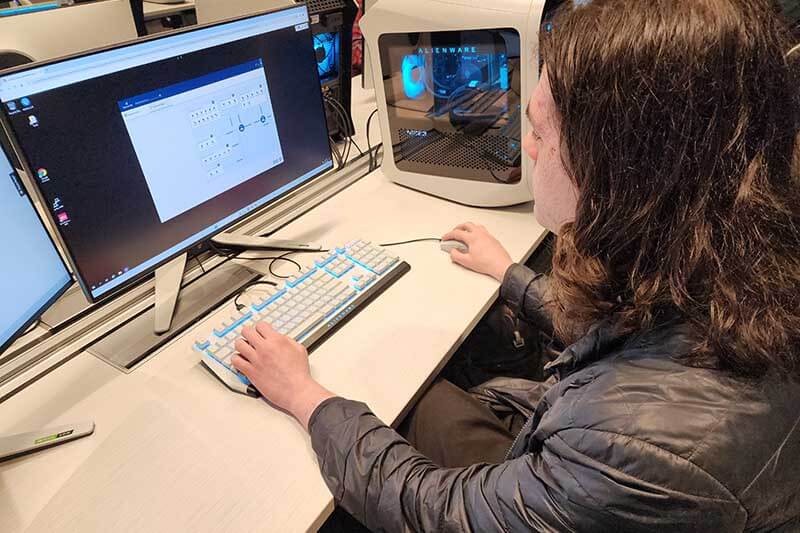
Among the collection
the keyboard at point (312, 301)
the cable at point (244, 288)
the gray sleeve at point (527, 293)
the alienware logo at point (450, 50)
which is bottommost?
the gray sleeve at point (527, 293)

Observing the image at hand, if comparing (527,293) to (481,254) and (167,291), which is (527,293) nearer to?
(481,254)

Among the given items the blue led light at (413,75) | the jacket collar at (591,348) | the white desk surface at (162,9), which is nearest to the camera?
the jacket collar at (591,348)

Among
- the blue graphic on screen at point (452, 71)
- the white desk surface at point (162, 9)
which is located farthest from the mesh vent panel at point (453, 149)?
the white desk surface at point (162, 9)

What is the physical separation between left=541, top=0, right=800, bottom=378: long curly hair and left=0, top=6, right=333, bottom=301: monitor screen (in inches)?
25.0

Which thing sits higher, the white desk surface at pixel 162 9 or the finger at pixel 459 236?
the white desk surface at pixel 162 9

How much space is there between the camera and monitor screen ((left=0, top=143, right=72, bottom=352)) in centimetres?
72

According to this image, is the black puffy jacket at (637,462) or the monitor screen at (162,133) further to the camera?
the monitor screen at (162,133)

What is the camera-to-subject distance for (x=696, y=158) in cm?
52

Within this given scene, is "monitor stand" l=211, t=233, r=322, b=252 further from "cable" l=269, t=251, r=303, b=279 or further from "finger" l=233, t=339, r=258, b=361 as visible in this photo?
"finger" l=233, t=339, r=258, b=361

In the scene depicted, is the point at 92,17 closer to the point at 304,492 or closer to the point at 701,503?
the point at 304,492

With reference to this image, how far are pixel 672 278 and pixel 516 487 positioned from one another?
29 cm

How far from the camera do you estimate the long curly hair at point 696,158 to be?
0.50 metres

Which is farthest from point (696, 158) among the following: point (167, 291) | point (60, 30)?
point (60, 30)

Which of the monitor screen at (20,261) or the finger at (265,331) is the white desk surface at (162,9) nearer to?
the monitor screen at (20,261)
